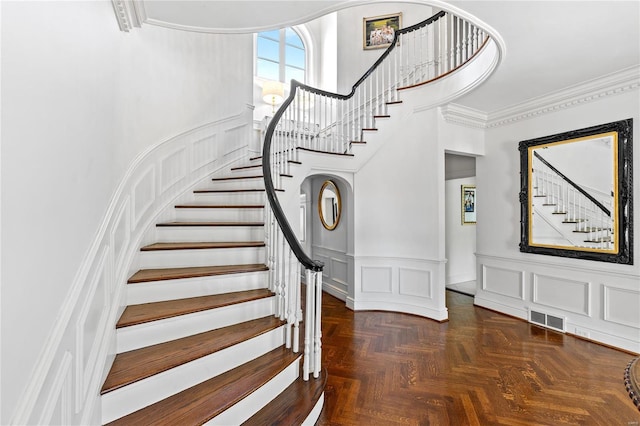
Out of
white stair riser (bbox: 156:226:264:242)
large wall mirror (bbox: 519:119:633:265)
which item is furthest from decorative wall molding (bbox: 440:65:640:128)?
white stair riser (bbox: 156:226:264:242)

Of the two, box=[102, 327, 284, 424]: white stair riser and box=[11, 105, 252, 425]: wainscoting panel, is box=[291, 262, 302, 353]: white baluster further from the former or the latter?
box=[11, 105, 252, 425]: wainscoting panel

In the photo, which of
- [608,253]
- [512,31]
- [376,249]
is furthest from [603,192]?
[376,249]

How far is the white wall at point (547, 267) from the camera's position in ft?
9.74

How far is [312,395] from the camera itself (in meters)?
1.90

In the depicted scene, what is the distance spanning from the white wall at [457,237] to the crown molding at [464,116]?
5.95 ft

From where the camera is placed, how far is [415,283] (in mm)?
4066

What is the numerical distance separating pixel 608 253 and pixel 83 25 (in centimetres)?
446

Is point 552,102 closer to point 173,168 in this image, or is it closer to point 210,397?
point 173,168

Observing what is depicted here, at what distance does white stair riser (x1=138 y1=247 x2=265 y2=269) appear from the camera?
7.52 ft

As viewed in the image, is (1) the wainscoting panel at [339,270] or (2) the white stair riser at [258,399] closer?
(2) the white stair riser at [258,399]

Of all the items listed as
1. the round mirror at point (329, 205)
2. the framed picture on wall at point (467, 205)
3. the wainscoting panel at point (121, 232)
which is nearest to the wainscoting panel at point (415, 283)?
the round mirror at point (329, 205)

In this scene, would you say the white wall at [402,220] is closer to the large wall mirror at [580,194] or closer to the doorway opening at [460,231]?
the large wall mirror at [580,194]

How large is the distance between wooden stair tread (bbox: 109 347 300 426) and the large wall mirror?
3.36 metres

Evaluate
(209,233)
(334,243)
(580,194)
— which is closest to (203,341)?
(209,233)
